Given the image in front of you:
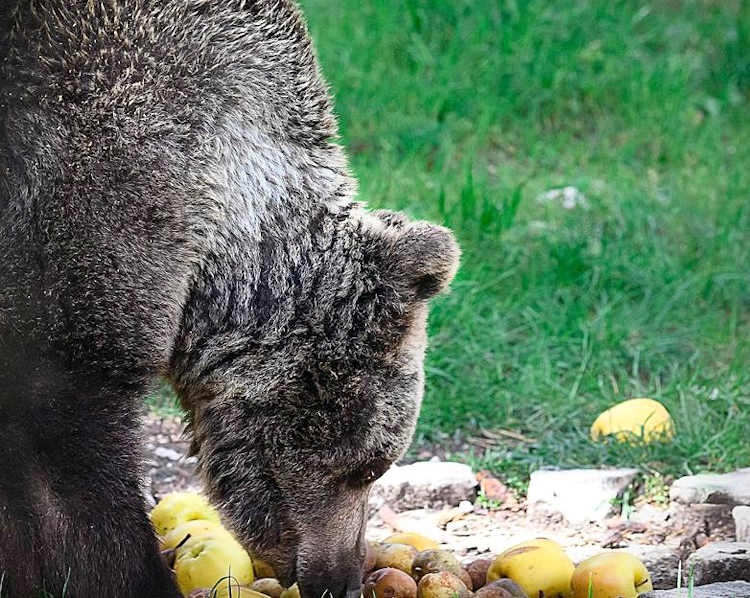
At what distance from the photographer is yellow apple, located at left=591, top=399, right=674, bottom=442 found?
17.9 feet

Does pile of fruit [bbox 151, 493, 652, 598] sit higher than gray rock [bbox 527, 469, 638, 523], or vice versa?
pile of fruit [bbox 151, 493, 652, 598]

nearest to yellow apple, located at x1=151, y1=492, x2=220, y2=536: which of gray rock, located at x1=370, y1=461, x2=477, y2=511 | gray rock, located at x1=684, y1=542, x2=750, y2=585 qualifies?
gray rock, located at x1=370, y1=461, x2=477, y2=511

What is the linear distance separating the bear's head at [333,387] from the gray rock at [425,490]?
124 centimetres

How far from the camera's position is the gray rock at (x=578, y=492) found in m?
4.94

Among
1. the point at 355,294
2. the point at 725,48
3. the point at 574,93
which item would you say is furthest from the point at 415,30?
the point at 355,294

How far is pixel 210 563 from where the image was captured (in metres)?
4.05

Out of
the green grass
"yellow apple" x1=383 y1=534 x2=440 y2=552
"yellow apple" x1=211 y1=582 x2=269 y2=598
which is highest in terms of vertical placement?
"yellow apple" x1=211 y1=582 x2=269 y2=598

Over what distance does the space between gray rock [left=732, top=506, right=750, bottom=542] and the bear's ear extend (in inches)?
62.7

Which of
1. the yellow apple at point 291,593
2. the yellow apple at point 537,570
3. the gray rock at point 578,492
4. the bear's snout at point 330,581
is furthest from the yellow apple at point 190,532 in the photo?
the gray rock at point 578,492

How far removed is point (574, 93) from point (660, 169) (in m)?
0.88

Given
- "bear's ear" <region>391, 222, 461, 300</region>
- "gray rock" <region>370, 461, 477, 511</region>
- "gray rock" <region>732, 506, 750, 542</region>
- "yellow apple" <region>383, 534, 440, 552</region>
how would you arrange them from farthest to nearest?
"gray rock" <region>370, 461, 477, 511</region> < "gray rock" <region>732, 506, 750, 542</region> < "yellow apple" <region>383, 534, 440, 552</region> < "bear's ear" <region>391, 222, 461, 300</region>

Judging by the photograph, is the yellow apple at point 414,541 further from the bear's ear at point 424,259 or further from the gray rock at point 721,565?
the bear's ear at point 424,259

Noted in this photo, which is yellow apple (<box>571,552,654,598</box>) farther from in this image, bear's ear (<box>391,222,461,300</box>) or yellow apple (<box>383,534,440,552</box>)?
bear's ear (<box>391,222,461,300</box>)

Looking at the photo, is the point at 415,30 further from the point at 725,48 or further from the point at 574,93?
the point at 725,48
